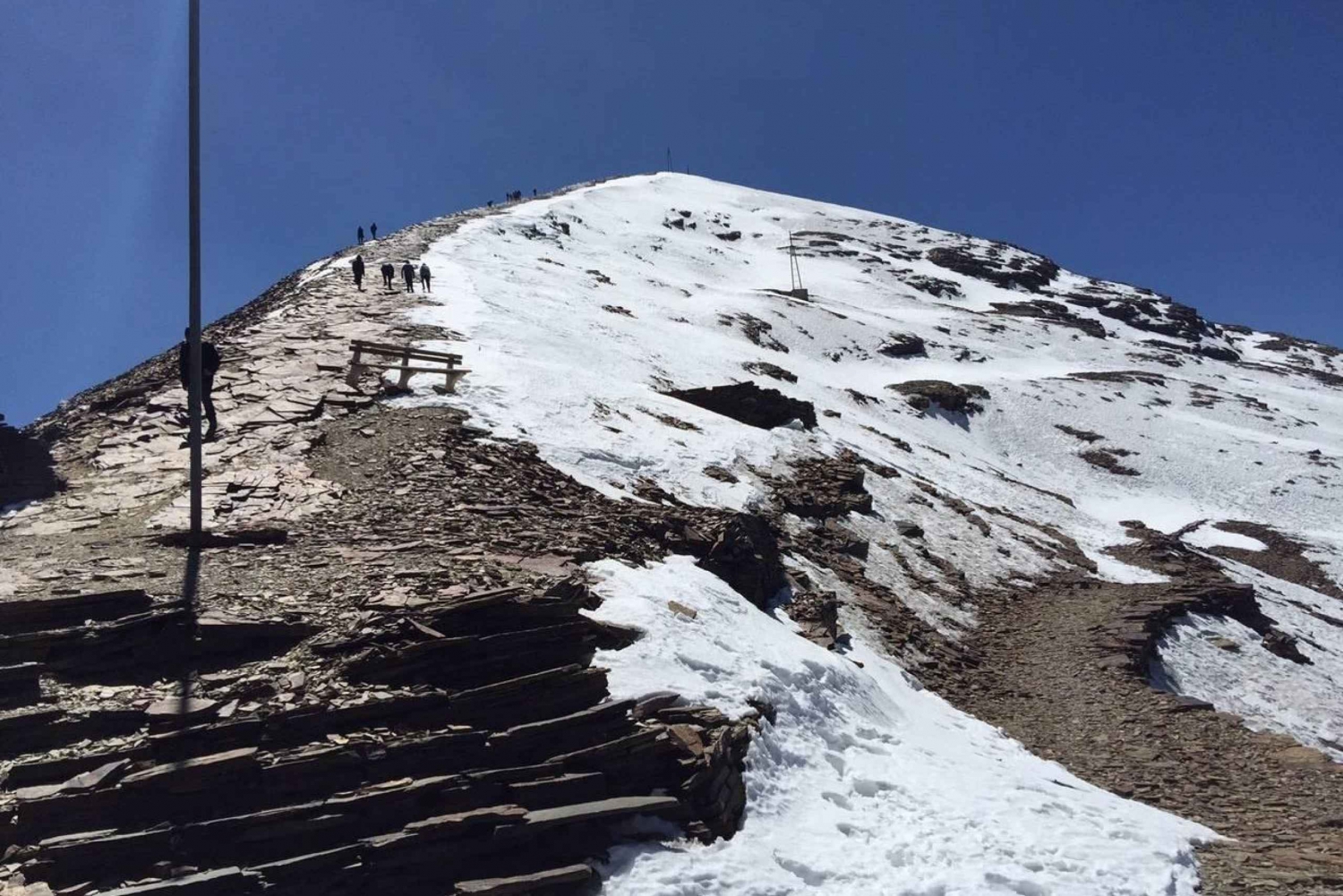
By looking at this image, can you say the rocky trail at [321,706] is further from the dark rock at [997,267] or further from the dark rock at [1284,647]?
the dark rock at [997,267]

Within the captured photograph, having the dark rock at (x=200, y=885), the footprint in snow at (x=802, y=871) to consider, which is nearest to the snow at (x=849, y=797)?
the footprint in snow at (x=802, y=871)

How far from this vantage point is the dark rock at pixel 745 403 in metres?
28.3

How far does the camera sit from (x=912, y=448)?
37.6 metres

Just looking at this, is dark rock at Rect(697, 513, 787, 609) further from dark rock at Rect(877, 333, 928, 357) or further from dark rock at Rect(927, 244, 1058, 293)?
dark rock at Rect(927, 244, 1058, 293)

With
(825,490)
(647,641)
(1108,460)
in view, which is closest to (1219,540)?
(1108,460)

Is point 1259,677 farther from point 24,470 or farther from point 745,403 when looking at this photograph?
point 24,470

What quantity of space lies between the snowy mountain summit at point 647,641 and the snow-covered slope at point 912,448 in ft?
0.35

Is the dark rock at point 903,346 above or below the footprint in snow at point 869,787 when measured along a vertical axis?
above

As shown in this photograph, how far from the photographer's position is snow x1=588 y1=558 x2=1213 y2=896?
762 centimetres

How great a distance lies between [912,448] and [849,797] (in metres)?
30.3

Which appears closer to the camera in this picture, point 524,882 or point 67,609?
point 524,882

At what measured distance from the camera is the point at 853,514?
23156mm

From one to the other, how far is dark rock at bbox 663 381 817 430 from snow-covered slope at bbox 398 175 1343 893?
43.3 inches

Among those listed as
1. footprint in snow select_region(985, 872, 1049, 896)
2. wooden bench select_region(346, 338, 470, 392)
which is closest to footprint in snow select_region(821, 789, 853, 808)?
footprint in snow select_region(985, 872, 1049, 896)
